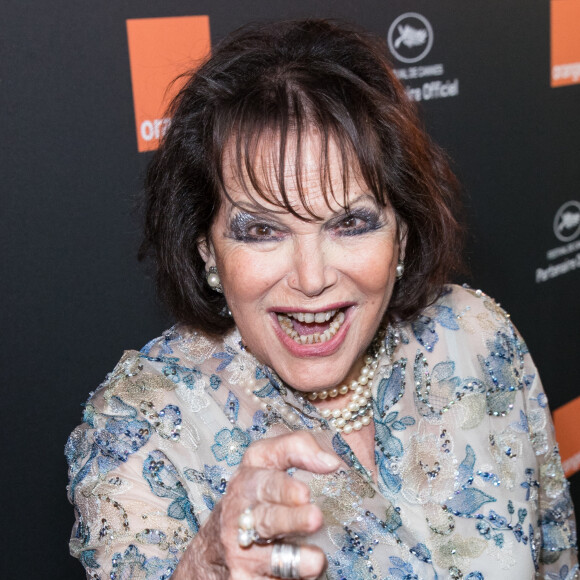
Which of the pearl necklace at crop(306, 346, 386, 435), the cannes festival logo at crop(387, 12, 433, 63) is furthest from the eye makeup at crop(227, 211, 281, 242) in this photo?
the cannes festival logo at crop(387, 12, 433, 63)

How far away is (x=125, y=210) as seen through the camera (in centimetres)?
178

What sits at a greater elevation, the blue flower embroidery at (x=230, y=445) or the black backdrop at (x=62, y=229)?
the black backdrop at (x=62, y=229)

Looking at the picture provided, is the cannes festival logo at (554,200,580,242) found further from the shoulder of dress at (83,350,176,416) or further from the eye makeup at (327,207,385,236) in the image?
the shoulder of dress at (83,350,176,416)

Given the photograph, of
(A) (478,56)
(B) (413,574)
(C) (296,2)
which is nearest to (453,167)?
(A) (478,56)

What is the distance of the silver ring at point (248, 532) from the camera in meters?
0.82

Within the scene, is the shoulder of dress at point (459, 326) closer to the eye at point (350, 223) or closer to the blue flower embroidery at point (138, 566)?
the eye at point (350, 223)

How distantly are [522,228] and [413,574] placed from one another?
5.78ft

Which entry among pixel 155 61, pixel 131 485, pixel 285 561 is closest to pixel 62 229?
pixel 155 61

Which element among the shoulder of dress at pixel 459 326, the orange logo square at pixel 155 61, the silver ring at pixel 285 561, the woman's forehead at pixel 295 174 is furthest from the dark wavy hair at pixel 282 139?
the silver ring at pixel 285 561

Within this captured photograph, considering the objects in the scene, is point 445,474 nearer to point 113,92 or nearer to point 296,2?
point 113,92

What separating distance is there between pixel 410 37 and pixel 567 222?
Answer: 106cm

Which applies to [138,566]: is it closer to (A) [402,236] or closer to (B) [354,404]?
(B) [354,404]

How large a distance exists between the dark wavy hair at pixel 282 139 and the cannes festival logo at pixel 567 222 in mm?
1532

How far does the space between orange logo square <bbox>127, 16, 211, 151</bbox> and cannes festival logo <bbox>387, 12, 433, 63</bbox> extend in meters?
0.66
